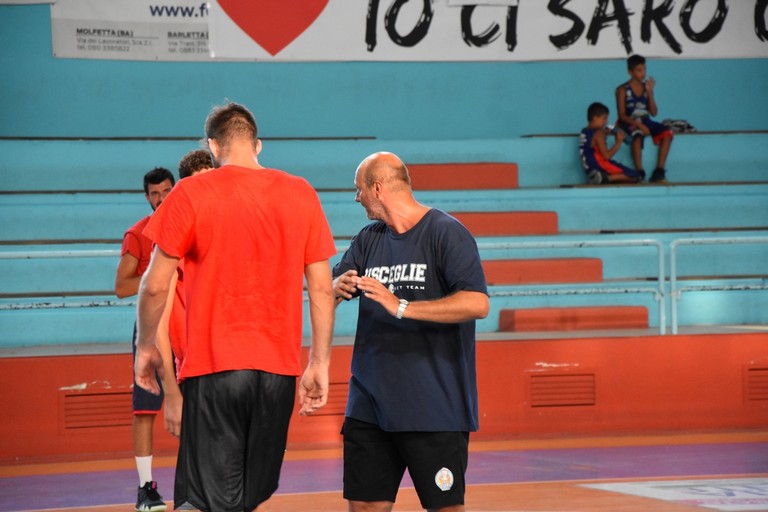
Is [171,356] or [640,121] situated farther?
[640,121]

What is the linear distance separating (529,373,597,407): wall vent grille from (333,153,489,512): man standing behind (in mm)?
5453

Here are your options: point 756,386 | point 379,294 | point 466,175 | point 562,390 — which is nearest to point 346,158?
point 466,175

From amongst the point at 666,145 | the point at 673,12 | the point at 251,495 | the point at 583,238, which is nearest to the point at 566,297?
the point at 583,238

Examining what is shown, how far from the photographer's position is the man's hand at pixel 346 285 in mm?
5207

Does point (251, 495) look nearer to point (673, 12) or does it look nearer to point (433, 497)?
point (433, 497)

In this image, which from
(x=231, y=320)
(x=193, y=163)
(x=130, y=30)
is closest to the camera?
(x=231, y=320)

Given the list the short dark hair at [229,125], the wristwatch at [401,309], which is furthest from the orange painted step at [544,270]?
the short dark hair at [229,125]

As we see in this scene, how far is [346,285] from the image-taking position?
5.23m

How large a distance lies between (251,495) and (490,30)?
10601 millimetres

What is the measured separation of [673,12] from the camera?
14625 mm

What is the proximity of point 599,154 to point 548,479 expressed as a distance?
7.02m

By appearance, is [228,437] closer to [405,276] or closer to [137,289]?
[405,276]

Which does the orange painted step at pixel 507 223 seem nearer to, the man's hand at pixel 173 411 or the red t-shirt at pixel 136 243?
the red t-shirt at pixel 136 243

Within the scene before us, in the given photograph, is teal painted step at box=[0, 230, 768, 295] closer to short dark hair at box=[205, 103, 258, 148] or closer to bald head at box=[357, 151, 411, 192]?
bald head at box=[357, 151, 411, 192]
